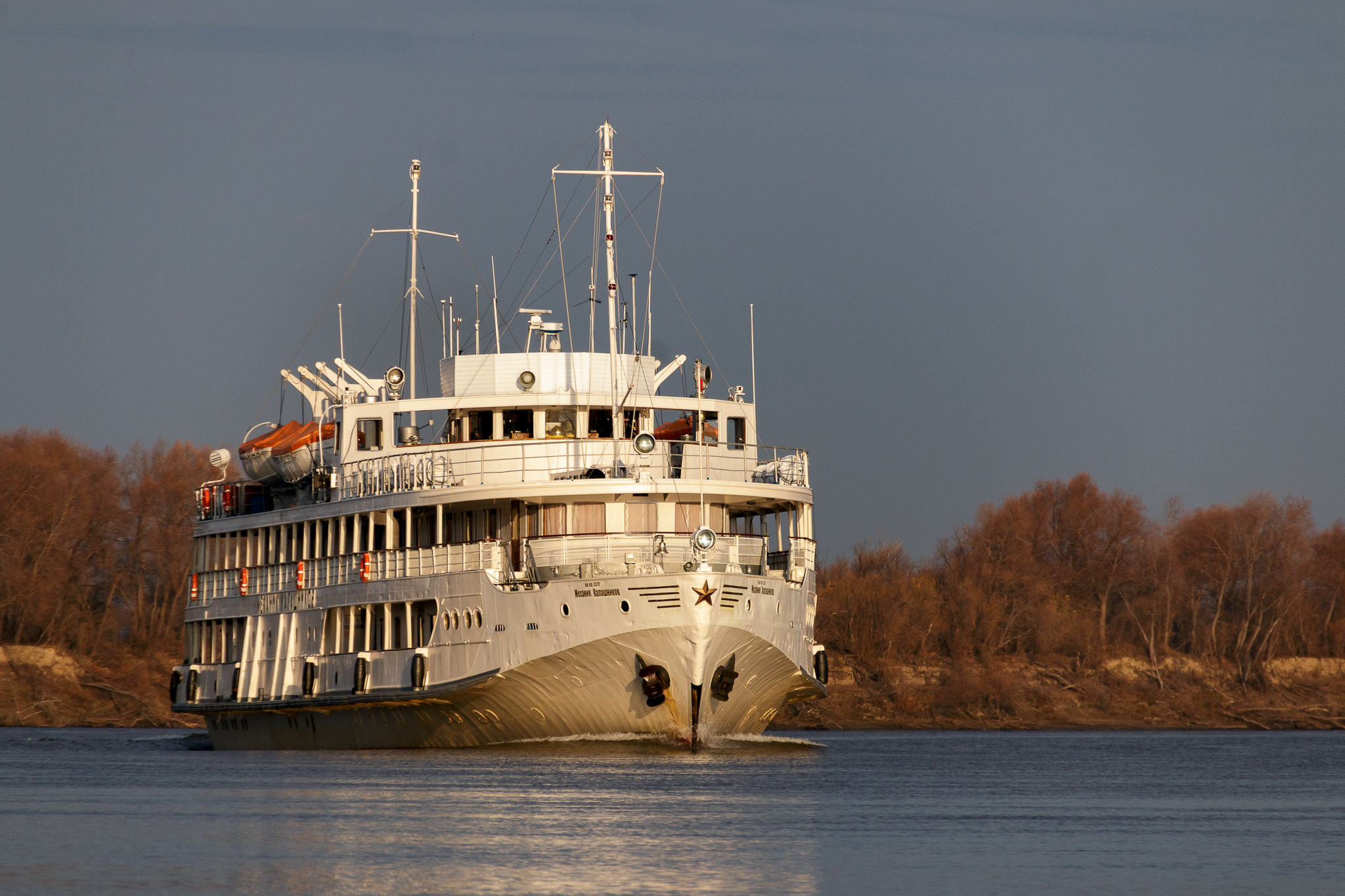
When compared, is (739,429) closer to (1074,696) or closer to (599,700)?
(599,700)

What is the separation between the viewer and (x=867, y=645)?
3391 inches

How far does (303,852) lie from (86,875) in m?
3.43

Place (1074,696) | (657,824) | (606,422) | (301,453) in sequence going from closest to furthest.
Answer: (657,824)
(606,422)
(301,453)
(1074,696)

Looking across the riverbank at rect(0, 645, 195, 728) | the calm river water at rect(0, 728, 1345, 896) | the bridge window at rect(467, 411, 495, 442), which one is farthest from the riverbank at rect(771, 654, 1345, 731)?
the bridge window at rect(467, 411, 495, 442)

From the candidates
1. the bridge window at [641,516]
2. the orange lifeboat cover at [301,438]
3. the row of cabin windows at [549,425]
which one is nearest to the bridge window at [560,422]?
the row of cabin windows at [549,425]

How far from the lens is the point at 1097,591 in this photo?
100 m

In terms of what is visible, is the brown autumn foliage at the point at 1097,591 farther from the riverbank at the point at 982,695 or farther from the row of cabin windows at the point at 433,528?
the row of cabin windows at the point at 433,528

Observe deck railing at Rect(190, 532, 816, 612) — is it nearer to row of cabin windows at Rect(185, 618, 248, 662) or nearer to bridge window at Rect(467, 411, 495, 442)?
bridge window at Rect(467, 411, 495, 442)

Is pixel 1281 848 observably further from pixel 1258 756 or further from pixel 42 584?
pixel 42 584

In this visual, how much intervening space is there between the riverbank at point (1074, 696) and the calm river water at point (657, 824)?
33.9m

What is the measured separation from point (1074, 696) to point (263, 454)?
162 ft

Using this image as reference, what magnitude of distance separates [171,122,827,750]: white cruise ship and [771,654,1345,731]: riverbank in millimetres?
33390

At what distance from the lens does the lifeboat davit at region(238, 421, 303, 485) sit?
50281mm

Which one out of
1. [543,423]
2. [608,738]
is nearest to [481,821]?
[608,738]
